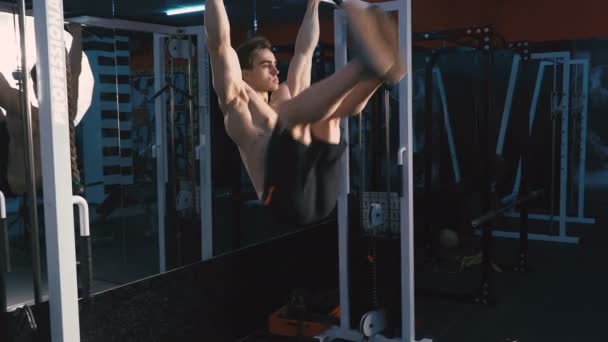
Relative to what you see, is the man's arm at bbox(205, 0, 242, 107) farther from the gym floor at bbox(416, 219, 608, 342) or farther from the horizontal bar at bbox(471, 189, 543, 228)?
the horizontal bar at bbox(471, 189, 543, 228)

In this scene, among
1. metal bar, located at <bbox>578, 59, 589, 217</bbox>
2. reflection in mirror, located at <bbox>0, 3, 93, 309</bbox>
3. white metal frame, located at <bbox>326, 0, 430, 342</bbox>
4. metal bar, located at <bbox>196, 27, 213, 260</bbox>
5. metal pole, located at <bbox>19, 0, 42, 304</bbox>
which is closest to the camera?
metal pole, located at <bbox>19, 0, 42, 304</bbox>

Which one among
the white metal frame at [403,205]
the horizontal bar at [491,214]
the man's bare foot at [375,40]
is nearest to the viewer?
the man's bare foot at [375,40]

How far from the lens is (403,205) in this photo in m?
3.26

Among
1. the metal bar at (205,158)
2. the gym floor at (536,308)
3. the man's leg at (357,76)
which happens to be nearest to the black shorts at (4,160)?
the metal bar at (205,158)

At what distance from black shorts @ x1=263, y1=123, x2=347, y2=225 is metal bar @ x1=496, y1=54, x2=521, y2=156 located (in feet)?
17.3

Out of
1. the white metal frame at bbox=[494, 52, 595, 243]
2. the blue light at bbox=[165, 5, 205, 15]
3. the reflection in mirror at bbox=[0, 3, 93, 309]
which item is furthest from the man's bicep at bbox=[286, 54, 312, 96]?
the white metal frame at bbox=[494, 52, 595, 243]

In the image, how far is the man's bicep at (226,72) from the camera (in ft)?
4.56

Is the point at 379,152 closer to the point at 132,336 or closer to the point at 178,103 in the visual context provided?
the point at 178,103

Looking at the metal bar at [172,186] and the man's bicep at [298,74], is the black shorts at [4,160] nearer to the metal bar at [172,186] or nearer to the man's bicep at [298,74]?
the metal bar at [172,186]

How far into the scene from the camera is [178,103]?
3.29m

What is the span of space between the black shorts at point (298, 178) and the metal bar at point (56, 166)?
75cm

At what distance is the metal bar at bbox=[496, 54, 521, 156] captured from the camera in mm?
6496

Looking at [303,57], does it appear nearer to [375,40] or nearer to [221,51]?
[221,51]

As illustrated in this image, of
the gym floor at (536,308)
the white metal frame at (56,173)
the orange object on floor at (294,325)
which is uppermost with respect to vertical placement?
the white metal frame at (56,173)
